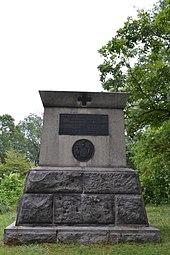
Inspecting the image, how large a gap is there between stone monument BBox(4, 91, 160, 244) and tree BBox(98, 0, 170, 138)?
6.47ft

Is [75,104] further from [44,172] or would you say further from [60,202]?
[60,202]

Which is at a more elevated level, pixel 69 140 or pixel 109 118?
pixel 109 118

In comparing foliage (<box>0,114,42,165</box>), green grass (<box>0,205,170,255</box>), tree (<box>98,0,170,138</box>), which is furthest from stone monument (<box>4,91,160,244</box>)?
foliage (<box>0,114,42,165</box>)

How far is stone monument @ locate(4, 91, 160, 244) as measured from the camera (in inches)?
176

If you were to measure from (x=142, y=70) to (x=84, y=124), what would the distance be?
9.83 ft

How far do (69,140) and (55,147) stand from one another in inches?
10.3

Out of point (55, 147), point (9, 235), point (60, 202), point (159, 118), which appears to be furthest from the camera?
point (159, 118)

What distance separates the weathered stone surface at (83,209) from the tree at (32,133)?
3100cm

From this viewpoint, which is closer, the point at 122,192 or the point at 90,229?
the point at 90,229

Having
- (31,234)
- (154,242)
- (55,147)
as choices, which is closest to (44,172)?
(55,147)

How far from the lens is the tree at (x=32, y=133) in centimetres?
3778

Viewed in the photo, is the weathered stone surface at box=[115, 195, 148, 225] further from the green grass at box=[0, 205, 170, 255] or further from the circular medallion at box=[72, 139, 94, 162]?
the circular medallion at box=[72, 139, 94, 162]

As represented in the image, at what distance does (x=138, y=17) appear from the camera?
770 cm

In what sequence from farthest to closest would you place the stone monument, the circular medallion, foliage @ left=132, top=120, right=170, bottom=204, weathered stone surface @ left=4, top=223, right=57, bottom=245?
1. foliage @ left=132, top=120, right=170, bottom=204
2. the circular medallion
3. the stone monument
4. weathered stone surface @ left=4, top=223, right=57, bottom=245
